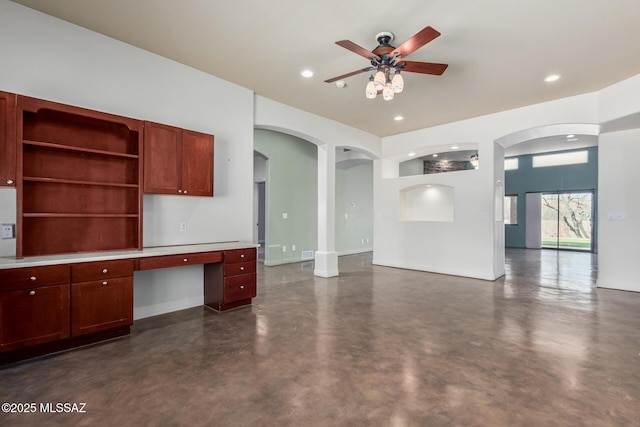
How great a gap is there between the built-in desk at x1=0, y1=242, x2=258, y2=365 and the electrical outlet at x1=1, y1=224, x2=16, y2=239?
0.84 ft

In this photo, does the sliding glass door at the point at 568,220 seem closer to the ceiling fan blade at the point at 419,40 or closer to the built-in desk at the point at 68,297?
the ceiling fan blade at the point at 419,40

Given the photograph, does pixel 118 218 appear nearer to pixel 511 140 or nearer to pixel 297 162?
pixel 297 162

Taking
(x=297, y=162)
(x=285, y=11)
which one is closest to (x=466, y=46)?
(x=285, y=11)

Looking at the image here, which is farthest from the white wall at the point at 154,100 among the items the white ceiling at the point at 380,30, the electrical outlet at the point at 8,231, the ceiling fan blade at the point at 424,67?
the ceiling fan blade at the point at 424,67

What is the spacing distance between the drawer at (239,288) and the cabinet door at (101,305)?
105cm

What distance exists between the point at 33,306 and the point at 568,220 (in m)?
13.3

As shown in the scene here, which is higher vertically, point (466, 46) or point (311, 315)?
point (466, 46)

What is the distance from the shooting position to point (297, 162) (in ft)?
25.2

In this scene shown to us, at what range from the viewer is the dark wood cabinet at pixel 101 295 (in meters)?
2.67

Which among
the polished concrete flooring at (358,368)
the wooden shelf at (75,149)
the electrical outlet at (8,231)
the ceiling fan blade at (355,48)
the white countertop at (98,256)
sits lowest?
the polished concrete flooring at (358,368)

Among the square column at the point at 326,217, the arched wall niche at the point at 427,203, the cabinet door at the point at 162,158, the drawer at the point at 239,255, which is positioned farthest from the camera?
the arched wall niche at the point at 427,203

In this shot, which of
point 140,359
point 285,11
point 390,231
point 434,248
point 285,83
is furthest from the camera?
point 390,231

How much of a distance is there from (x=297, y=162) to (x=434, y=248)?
3894 mm

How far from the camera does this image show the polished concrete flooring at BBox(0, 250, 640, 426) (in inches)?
73.9
